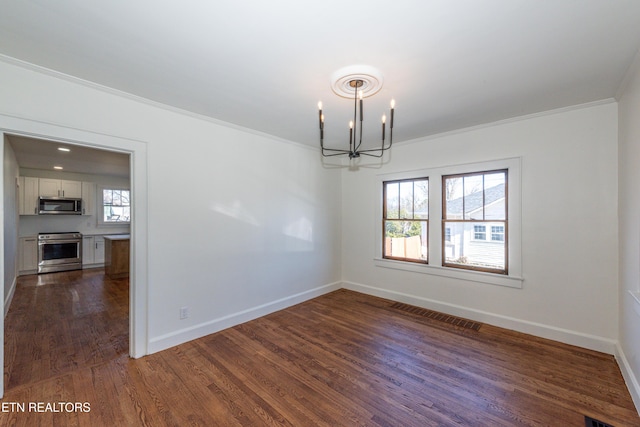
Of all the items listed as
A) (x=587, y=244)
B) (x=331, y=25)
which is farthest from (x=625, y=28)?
(x=587, y=244)

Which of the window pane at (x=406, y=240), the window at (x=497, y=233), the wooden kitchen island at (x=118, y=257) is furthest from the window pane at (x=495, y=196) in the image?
the wooden kitchen island at (x=118, y=257)

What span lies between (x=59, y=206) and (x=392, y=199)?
7545mm

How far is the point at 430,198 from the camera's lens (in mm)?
3961

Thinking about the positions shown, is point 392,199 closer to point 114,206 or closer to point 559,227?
point 559,227

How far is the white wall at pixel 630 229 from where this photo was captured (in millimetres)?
2039

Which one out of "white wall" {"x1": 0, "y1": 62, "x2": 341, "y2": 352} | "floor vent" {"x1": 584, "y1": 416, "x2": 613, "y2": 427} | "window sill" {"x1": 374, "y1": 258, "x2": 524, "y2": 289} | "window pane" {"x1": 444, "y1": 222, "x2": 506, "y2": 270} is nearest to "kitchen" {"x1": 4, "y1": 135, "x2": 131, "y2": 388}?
"white wall" {"x1": 0, "y1": 62, "x2": 341, "y2": 352}

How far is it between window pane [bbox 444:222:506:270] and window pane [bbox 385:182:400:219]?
84 centimetres

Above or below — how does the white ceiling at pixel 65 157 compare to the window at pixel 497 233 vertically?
above

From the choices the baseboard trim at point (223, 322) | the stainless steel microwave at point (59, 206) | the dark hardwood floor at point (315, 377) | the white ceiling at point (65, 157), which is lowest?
the dark hardwood floor at point (315, 377)

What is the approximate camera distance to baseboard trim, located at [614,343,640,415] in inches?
77.0

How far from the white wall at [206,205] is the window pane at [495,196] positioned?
249 centimetres

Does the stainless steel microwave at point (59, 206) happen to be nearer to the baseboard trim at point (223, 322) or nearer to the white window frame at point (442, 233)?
the baseboard trim at point (223, 322)

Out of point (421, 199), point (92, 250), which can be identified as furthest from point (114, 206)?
point (421, 199)

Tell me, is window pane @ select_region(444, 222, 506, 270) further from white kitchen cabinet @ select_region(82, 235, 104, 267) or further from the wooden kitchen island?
white kitchen cabinet @ select_region(82, 235, 104, 267)
